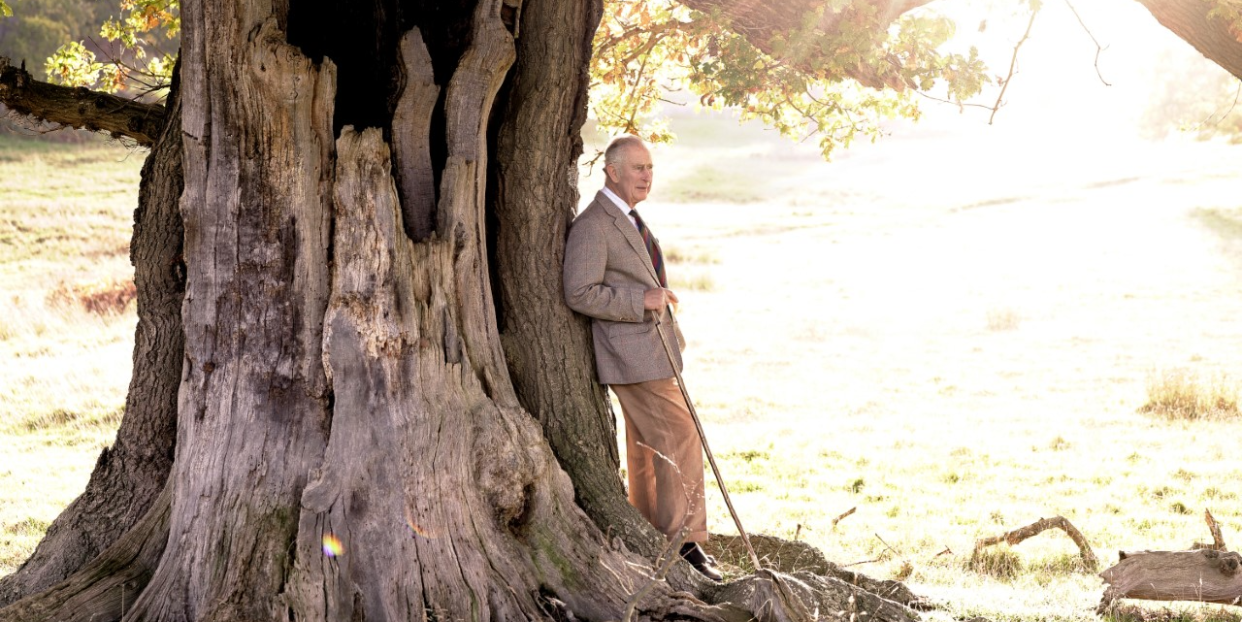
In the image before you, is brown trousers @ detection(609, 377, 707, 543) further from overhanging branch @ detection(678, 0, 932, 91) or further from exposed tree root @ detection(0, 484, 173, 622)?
exposed tree root @ detection(0, 484, 173, 622)

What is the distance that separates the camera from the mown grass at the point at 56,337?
31.1ft

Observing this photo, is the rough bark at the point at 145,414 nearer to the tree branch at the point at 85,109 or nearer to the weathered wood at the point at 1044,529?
the tree branch at the point at 85,109

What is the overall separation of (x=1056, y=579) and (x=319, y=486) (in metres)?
4.56

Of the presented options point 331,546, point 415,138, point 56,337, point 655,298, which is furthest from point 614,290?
point 56,337

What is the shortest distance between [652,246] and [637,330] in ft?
1.69

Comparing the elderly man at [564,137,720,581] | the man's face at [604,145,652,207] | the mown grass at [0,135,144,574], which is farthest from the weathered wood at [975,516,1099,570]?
the mown grass at [0,135,144,574]

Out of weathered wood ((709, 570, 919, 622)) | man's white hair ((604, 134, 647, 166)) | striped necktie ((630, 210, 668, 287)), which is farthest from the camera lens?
striped necktie ((630, 210, 668, 287))

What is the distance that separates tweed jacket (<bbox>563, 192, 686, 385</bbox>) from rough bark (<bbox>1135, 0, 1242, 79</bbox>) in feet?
9.51

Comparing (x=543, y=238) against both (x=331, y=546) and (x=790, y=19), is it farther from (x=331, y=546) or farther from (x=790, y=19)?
(x=790, y=19)

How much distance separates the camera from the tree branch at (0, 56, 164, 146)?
6.02 metres

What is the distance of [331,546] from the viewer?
4.32 metres

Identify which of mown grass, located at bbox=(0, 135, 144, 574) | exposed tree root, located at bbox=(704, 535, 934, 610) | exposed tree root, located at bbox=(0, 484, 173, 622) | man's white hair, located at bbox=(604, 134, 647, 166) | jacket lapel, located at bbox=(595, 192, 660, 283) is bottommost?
mown grass, located at bbox=(0, 135, 144, 574)

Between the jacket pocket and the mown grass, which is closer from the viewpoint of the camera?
the jacket pocket

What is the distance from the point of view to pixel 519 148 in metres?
5.28
